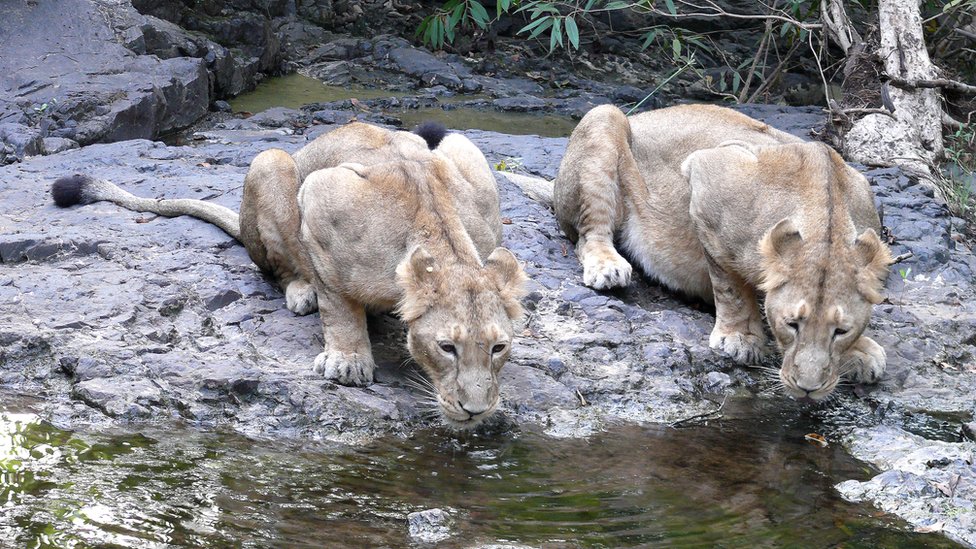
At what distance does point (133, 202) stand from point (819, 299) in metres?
5.07

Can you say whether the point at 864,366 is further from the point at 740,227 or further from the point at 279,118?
the point at 279,118

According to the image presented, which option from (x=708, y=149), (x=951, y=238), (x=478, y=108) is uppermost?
(x=708, y=149)

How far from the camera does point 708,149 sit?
7973 millimetres

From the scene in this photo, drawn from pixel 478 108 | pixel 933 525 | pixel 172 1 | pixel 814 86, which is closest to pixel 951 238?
pixel 933 525

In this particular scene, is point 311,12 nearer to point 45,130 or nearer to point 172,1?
point 172,1

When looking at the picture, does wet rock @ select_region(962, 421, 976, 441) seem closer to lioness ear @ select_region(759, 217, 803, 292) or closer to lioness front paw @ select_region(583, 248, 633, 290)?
lioness ear @ select_region(759, 217, 803, 292)

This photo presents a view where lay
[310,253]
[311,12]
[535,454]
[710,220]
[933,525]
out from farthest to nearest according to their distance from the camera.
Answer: [311,12] < [710,220] < [310,253] < [535,454] < [933,525]

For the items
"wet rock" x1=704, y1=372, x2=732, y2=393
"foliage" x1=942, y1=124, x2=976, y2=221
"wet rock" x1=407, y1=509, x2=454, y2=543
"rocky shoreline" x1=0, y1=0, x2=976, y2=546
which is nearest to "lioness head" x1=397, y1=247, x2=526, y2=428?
"rocky shoreline" x1=0, y1=0, x2=976, y2=546

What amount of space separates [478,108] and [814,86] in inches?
210

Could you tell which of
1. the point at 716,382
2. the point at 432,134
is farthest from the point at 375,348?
the point at 716,382

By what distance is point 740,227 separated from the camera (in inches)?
287

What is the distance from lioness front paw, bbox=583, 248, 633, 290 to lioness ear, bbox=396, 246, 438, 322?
86.5 inches

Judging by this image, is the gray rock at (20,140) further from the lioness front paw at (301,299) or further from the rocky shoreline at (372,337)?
the lioness front paw at (301,299)

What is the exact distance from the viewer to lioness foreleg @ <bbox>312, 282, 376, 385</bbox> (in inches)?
254
